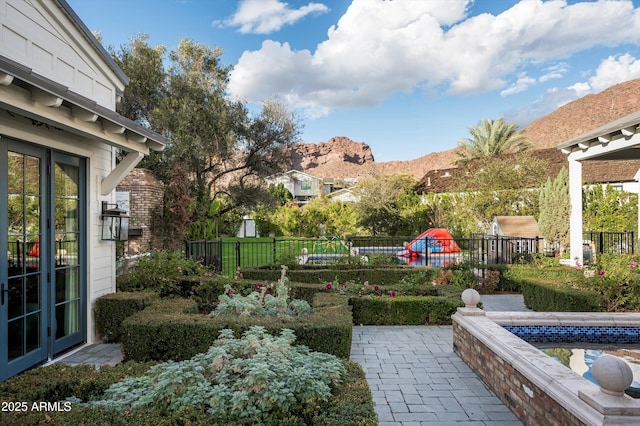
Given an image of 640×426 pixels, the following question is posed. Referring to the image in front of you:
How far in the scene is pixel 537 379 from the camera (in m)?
3.19

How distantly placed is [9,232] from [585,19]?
1974cm

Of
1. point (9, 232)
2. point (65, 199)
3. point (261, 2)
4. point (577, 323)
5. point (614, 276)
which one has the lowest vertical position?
point (577, 323)

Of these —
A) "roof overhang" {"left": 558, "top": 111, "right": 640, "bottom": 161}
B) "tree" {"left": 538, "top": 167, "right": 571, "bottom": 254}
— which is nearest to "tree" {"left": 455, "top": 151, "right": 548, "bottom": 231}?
"tree" {"left": 538, "top": 167, "right": 571, "bottom": 254}

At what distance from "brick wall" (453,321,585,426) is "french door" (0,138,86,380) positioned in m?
4.91

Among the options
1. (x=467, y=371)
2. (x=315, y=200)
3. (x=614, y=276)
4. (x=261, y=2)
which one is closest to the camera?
(x=467, y=371)

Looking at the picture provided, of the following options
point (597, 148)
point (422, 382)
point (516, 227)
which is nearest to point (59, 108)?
point (422, 382)

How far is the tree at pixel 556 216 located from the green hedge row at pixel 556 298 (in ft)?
21.7

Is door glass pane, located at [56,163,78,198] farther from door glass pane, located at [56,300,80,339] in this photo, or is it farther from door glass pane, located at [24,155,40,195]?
door glass pane, located at [56,300,80,339]

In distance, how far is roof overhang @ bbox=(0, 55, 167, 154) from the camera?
3240 millimetres

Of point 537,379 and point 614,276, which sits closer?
point 537,379

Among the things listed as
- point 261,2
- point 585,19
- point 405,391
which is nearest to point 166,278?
point 405,391

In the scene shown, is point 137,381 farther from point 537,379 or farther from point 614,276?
point 614,276

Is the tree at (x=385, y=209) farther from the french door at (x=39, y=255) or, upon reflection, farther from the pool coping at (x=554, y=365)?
the french door at (x=39, y=255)

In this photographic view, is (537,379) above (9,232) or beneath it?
beneath
